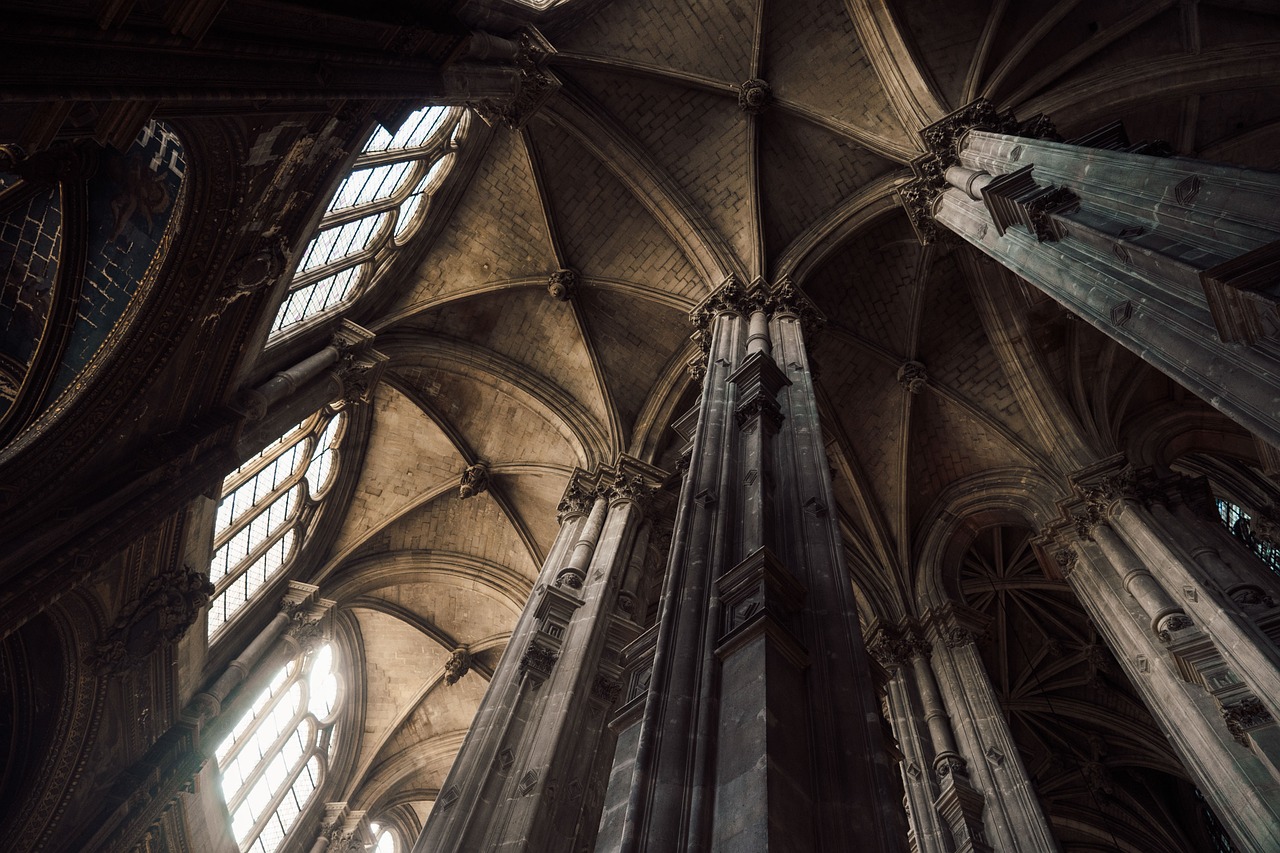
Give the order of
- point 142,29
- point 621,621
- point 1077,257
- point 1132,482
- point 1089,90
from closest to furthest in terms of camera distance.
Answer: point 142,29
point 1077,257
point 621,621
point 1132,482
point 1089,90

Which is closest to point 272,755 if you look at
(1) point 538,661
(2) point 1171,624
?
(1) point 538,661

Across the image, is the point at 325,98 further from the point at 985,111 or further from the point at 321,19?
the point at 985,111

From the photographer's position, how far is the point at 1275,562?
13445mm

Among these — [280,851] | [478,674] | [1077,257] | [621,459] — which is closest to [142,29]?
[1077,257]

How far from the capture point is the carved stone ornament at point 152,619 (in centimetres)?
934

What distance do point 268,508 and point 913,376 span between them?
11.2 m

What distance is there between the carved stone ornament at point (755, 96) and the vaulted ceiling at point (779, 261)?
0.09 m

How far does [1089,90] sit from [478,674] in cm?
1594

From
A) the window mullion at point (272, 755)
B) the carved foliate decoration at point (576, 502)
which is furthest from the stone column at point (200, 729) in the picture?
the carved foliate decoration at point (576, 502)

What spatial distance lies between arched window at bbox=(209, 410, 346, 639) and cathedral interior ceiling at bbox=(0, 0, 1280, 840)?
1074 mm

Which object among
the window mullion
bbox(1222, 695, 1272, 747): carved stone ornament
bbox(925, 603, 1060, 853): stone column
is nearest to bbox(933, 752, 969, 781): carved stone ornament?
bbox(925, 603, 1060, 853): stone column

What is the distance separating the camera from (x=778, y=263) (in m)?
12.9

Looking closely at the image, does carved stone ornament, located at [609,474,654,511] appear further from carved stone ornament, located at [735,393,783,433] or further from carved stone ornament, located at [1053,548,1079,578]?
carved stone ornament, located at [1053,548,1079,578]

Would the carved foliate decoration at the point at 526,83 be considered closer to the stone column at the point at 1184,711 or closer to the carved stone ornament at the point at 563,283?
the carved stone ornament at the point at 563,283
